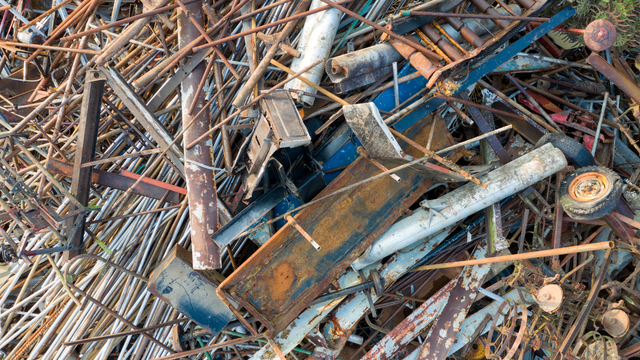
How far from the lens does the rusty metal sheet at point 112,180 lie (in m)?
3.31

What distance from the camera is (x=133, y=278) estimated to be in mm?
3938

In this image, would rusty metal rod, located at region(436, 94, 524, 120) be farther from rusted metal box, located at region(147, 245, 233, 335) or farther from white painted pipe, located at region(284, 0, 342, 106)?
rusted metal box, located at region(147, 245, 233, 335)

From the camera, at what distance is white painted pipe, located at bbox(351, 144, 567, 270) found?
3.37 meters

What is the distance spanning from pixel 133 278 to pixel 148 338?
0.60 metres

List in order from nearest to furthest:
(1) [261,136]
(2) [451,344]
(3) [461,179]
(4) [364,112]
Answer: (4) [364,112]
(1) [261,136]
(3) [461,179]
(2) [451,344]

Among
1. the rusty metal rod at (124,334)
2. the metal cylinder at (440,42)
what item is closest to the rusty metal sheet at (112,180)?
the rusty metal rod at (124,334)

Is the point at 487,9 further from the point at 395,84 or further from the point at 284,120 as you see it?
the point at 284,120

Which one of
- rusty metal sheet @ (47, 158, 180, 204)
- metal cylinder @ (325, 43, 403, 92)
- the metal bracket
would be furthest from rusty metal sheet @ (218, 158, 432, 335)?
the metal bracket

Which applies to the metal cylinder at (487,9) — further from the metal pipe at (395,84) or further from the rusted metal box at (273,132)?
the rusted metal box at (273,132)

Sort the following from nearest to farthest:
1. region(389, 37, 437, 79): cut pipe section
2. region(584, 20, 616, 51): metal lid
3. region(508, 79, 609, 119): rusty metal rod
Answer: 1. region(584, 20, 616, 51): metal lid
2. region(389, 37, 437, 79): cut pipe section
3. region(508, 79, 609, 119): rusty metal rod

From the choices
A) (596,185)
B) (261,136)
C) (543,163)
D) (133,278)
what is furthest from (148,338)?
(596,185)

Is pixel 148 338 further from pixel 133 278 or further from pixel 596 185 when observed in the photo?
pixel 596 185

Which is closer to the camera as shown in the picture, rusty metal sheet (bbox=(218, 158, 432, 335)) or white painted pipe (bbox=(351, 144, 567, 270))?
rusty metal sheet (bbox=(218, 158, 432, 335))

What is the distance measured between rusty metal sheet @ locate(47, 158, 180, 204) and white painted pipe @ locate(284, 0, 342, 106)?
1.49m
